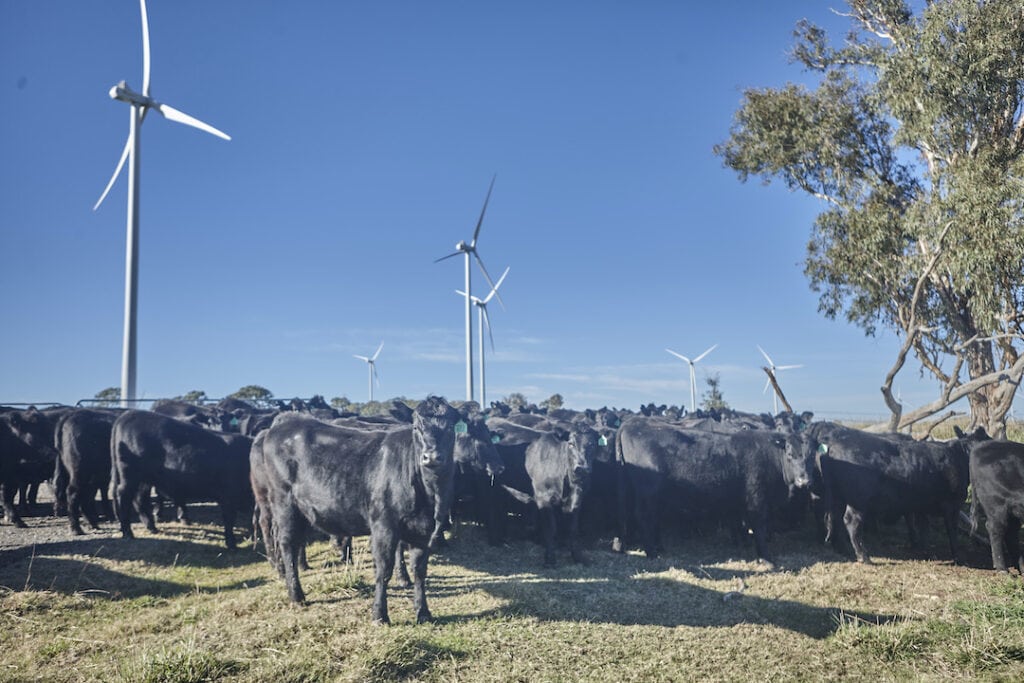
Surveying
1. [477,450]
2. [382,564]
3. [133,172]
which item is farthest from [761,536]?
[133,172]

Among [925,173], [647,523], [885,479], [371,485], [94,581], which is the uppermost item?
[925,173]

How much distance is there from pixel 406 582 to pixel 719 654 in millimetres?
4186

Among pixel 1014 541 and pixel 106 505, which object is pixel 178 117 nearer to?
pixel 106 505

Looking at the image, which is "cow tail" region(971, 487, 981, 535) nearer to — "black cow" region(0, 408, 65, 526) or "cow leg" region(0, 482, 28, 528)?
"cow leg" region(0, 482, 28, 528)

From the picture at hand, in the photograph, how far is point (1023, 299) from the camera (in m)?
21.1

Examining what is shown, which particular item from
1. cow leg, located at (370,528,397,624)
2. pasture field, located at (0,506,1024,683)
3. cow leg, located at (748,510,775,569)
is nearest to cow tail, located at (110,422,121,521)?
pasture field, located at (0,506,1024,683)

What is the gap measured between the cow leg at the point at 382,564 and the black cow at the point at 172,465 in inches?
223

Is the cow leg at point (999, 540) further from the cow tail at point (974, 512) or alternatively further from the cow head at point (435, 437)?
the cow head at point (435, 437)

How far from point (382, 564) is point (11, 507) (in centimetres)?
1024

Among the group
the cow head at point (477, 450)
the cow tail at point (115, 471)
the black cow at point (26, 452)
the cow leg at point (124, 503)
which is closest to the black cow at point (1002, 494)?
the cow head at point (477, 450)

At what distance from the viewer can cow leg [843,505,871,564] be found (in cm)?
1180

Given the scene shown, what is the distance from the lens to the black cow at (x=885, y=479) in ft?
41.1

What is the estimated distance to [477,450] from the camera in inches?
466

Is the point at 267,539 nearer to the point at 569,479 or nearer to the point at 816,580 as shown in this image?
the point at 569,479
